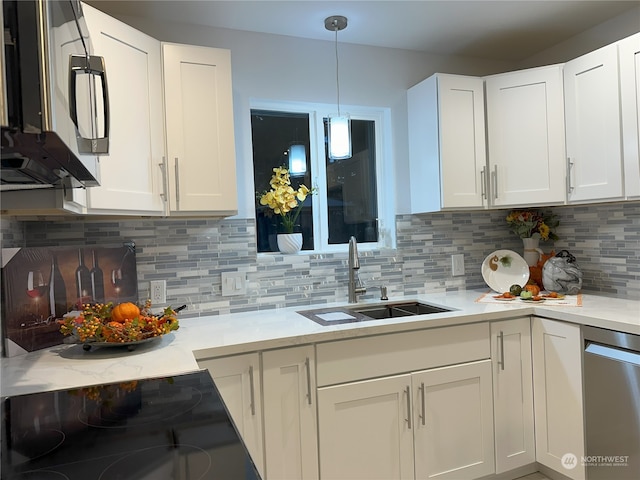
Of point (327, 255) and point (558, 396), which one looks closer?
point (558, 396)

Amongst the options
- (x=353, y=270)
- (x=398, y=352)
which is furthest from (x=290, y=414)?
(x=353, y=270)

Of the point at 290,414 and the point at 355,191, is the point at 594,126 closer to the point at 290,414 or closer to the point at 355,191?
the point at 355,191

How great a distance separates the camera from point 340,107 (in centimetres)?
268

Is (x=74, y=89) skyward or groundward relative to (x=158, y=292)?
skyward

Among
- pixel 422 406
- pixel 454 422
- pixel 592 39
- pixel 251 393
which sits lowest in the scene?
pixel 454 422

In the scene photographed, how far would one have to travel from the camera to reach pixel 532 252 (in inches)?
113

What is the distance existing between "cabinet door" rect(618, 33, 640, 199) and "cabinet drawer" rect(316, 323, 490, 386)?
38.0 inches

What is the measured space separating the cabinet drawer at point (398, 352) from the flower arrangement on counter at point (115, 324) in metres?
0.64

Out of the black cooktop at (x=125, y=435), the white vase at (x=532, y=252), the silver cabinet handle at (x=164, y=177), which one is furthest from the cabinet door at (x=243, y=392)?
the white vase at (x=532, y=252)

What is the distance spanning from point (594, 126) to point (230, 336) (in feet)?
6.62

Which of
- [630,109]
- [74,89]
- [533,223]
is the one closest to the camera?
[74,89]

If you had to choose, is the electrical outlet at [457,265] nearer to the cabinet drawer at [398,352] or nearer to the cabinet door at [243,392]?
the cabinet drawer at [398,352]

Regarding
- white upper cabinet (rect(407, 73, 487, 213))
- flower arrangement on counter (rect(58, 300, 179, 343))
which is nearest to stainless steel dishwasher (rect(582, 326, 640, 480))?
white upper cabinet (rect(407, 73, 487, 213))

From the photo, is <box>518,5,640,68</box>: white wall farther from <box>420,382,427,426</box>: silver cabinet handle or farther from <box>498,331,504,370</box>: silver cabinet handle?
<box>420,382,427,426</box>: silver cabinet handle
